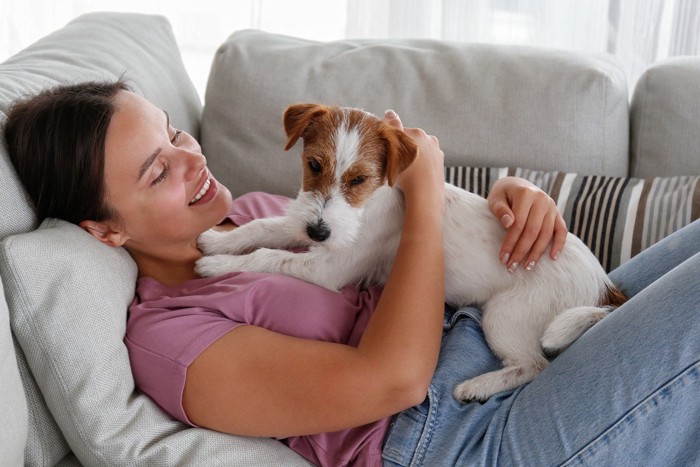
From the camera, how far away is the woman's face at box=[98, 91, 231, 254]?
1490 mm

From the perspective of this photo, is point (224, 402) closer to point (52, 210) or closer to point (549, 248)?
point (52, 210)

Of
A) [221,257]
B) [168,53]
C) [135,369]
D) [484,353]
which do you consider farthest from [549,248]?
[168,53]

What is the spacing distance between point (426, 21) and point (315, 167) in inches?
77.5

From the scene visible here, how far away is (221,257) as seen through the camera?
1.69m

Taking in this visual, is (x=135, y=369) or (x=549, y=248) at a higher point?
(x=549, y=248)

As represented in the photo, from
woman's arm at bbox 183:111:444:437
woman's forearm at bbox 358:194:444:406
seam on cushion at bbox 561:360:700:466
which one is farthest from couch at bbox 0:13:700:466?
seam on cushion at bbox 561:360:700:466

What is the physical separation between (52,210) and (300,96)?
0.99 m

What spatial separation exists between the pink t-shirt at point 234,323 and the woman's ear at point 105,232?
0.11 m

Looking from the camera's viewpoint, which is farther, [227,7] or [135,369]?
[227,7]

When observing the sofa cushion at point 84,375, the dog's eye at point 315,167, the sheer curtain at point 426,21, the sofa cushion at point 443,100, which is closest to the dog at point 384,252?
the dog's eye at point 315,167

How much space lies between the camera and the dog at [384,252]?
5.12ft

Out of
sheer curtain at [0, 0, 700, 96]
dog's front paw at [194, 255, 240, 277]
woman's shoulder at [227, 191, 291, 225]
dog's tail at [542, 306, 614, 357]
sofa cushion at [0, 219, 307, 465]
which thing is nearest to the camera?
sofa cushion at [0, 219, 307, 465]

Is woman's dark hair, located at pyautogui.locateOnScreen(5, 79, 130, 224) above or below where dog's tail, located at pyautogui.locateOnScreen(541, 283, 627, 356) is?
above

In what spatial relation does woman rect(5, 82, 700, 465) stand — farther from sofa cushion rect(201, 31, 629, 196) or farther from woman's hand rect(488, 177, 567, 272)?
sofa cushion rect(201, 31, 629, 196)
